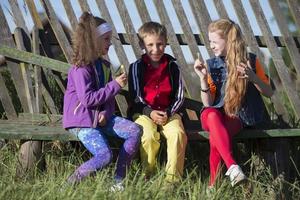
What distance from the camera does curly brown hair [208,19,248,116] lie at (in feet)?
15.2

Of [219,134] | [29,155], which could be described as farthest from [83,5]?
[219,134]

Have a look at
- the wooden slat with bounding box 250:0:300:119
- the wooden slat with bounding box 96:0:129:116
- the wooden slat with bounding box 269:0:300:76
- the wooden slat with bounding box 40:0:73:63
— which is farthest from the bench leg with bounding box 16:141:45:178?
the wooden slat with bounding box 269:0:300:76

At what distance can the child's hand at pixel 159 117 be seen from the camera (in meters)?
4.61

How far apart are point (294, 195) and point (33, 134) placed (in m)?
1.88

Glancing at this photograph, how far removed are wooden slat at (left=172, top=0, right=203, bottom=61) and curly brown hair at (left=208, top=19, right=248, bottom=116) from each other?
2.39 ft

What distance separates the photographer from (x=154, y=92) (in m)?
4.80

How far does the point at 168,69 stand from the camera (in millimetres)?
4871

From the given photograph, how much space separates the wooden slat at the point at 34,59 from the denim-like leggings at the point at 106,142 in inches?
30.0

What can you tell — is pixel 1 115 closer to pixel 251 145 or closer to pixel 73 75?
pixel 73 75

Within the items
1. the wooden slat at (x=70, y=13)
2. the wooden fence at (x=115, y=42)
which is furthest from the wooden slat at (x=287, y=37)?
the wooden slat at (x=70, y=13)

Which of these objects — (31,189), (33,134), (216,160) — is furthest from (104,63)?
(31,189)

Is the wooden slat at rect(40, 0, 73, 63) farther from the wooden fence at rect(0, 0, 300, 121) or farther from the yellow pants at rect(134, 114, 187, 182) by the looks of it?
the yellow pants at rect(134, 114, 187, 182)

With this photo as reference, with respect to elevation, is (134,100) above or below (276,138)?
above

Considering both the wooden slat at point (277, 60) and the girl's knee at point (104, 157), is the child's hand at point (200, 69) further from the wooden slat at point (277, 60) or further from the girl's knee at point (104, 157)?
the wooden slat at point (277, 60)
